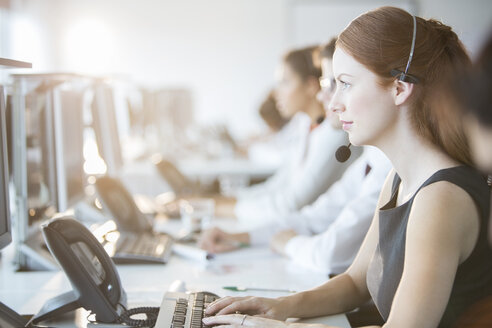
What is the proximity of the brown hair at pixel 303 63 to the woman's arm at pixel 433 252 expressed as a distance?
176cm

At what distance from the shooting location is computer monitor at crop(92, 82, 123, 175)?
7.16 ft

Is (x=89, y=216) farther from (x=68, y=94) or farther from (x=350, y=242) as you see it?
(x=350, y=242)

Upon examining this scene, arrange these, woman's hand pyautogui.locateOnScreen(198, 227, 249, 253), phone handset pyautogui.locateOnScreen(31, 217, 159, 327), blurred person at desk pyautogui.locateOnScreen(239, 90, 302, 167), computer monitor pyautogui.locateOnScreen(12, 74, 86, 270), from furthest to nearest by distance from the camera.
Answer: blurred person at desk pyautogui.locateOnScreen(239, 90, 302, 167)
woman's hand pyautogui.locateOnScreen(198, 227, 249, 253)
computer monitor pyautogui.locateOnScreen(12, 74, 86, 270)
phone handset pyautogui.locateOnScreen(31, 217, 159, 327)

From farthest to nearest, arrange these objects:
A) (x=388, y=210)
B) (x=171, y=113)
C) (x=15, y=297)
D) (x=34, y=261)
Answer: (x=171, y=113)
(x=34, y=261)
(x=15, y=297)
(x=388, y=210)

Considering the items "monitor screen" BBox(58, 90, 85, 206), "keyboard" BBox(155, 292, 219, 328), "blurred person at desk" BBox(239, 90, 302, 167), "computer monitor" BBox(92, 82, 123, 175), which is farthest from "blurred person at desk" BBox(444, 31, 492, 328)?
"blurred person at desk" BBox(239, 90, 302, 167)

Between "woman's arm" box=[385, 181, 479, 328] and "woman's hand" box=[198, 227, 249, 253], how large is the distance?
0.91 meters

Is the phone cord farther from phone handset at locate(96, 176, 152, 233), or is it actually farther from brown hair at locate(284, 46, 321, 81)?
brown hair at locate(284, 46, 321, 81)

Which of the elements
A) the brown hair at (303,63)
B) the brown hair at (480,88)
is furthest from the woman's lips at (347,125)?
the brown hair at (303,63)

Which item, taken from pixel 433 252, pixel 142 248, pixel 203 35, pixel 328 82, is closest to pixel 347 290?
pixel 433 252

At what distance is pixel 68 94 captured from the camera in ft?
5.99

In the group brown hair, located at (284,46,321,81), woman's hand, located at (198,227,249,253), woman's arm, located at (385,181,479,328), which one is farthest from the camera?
brown hair, located at (284,46,321,81)

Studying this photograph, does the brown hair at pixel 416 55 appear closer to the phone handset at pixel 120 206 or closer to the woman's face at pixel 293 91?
the phone handset at pixel 120 206

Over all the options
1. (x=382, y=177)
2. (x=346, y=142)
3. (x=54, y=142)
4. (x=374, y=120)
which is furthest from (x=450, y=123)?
(x=54, y=142)

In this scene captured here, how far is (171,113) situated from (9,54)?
198 cm
